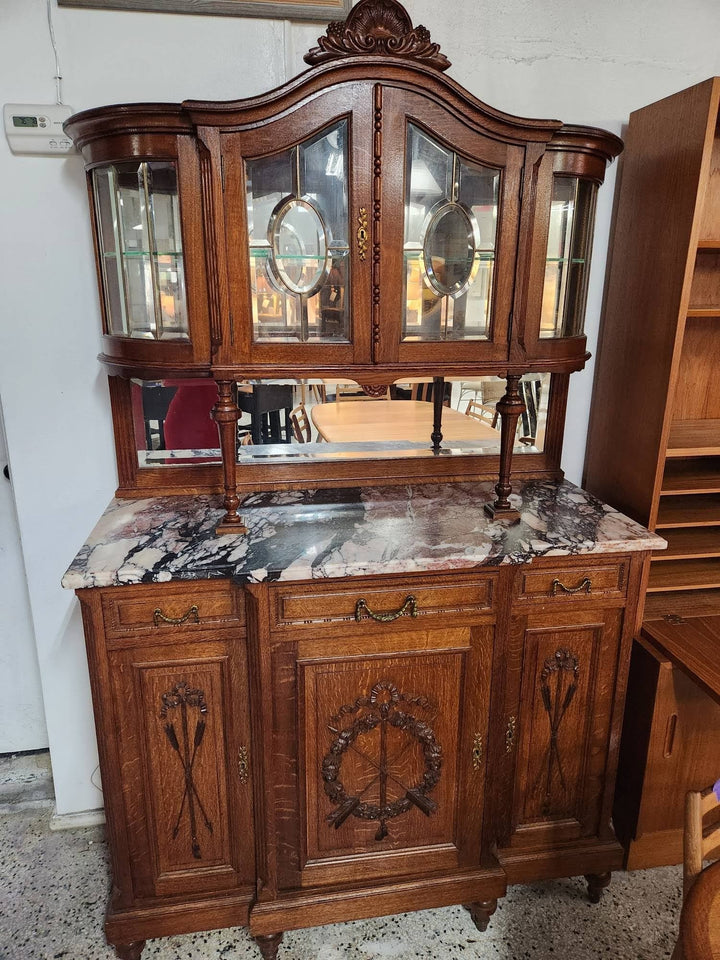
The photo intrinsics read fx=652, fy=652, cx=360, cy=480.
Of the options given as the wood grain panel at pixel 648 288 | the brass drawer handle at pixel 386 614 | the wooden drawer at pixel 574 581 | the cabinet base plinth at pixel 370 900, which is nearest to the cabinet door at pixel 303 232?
the brass drawer handle at pixel 386 614

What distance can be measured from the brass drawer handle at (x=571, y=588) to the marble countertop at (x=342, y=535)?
90 mm

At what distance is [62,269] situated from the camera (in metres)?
1.68

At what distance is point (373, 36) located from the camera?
53.0 inches

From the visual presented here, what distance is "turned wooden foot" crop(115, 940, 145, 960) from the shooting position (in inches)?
Answer: 64.0

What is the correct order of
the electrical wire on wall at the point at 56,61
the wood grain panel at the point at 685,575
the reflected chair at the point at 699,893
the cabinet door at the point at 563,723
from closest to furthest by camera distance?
1. the reflected chair at the point at 699,893
2. the electrical wire on wall at the point at 56,61
3. the cabinet door at the point at 563,723
4. the wood grain panel at the point at 685,575

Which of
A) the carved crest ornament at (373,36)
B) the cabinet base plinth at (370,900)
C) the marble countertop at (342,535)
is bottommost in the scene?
the cabinet base plinth at (370,900)

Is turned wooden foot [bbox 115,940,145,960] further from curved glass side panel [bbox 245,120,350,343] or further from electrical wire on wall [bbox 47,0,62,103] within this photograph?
electrical wire on wall [bbox 47,0,62,103]

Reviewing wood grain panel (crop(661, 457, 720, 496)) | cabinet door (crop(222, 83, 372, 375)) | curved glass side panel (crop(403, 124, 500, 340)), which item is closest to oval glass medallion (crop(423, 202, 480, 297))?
curved glass side panel (crop(403, 124, 500, 340))

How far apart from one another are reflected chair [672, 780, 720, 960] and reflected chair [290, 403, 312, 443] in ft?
4.06

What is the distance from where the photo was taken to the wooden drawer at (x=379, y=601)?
1.46 meters

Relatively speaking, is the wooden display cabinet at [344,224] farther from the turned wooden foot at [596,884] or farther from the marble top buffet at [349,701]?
the turned wooden foot at [596,884]

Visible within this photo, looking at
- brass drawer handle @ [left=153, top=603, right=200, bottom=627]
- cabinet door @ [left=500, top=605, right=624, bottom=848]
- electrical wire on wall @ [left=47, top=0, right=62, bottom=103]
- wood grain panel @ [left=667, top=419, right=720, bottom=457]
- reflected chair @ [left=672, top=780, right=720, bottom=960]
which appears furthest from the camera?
wood grain panel @ [left=667, top=419, right=720, bottom=457]

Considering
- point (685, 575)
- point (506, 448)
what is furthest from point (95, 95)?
point (685, 575)

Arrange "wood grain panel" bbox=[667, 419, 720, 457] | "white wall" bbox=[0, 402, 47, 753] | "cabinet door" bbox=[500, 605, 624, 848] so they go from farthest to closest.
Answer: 1. "white wall" bbox=[0, 402, 47, 753]
2. "wood grain panel" bbox=[667, 419, 720, 457]
3. "cabinet door" bbox=[500, 605, 624, 848]
